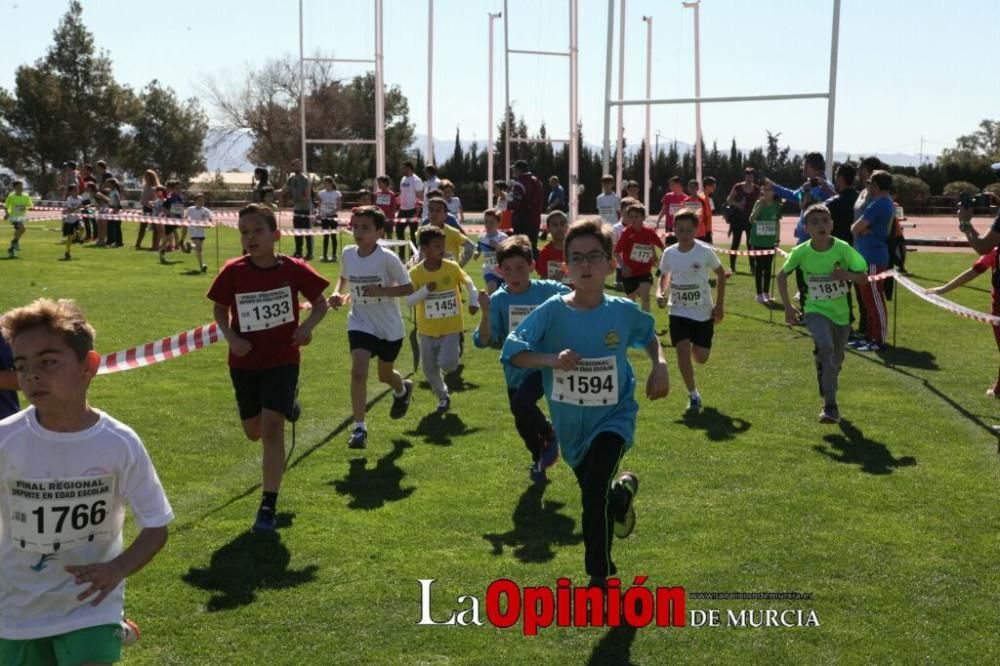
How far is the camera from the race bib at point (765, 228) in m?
20.6

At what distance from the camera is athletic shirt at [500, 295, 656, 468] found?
5.85 meters

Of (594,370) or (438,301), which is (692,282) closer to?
(438,301)

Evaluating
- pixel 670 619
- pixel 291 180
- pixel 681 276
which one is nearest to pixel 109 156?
pixel 291 180

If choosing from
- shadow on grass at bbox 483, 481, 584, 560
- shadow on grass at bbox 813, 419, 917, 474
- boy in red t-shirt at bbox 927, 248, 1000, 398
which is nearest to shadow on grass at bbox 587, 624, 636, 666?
shadow on grass at bbox 483, 481, 584, 560

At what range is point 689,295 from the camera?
35.6 ft

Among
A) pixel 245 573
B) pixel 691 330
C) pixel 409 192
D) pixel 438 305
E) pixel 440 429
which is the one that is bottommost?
pixel 440 429

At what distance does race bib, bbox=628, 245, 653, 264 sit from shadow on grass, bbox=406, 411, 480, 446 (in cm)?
498

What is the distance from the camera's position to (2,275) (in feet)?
79.7

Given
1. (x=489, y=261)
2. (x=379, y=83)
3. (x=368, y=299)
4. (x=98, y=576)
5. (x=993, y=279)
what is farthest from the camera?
(x=379, y=83)

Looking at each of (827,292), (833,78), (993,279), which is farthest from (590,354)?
(833,78)

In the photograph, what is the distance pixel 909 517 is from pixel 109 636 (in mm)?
5456

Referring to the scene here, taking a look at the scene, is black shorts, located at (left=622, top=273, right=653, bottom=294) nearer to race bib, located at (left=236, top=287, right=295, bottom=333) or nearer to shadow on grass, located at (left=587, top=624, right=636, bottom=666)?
race bib, located at (left=236, top=287, right=295, bottom=333)

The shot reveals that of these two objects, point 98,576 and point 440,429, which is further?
point 440,429

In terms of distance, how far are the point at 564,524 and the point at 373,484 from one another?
5.60ft
